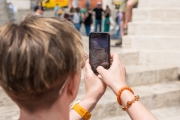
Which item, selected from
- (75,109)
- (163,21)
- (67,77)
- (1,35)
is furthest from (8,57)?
(163,21)

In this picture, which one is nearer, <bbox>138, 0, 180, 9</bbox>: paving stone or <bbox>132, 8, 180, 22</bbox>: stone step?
<bbox>132, 8, 180, 22</bbox>: stone step

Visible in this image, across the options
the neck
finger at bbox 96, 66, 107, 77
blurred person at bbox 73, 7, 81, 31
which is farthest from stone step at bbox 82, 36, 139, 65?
blurred person at bbox 73, 7, 81, 31

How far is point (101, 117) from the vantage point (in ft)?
12.9

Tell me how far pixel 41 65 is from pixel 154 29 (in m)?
4.75

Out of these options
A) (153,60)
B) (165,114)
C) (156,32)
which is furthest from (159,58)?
(165,114)

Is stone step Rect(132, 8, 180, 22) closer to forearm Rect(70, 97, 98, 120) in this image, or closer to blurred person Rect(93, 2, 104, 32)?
forearm Rect(70, 97, 98, 120)

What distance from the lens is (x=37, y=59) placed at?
1.05m

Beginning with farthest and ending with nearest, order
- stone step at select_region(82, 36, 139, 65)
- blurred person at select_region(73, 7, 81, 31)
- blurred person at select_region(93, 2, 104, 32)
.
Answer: blurred person at select_region(93, 2, 104, 32)
blurred person at select_region(73, 7, 81, 31)
stone step at select_region(82, 36, 139, 65)

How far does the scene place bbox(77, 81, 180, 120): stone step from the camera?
12.9 ft

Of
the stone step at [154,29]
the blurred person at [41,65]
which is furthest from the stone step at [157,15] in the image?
the blurred person at [41,65]

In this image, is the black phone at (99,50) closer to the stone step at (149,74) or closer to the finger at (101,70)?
the finger at (101,70)

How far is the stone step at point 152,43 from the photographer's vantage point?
18.0 feet

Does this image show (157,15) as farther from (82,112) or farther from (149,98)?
(82,112)

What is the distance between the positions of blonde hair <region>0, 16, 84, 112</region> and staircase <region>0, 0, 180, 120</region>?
2801 millimetres
